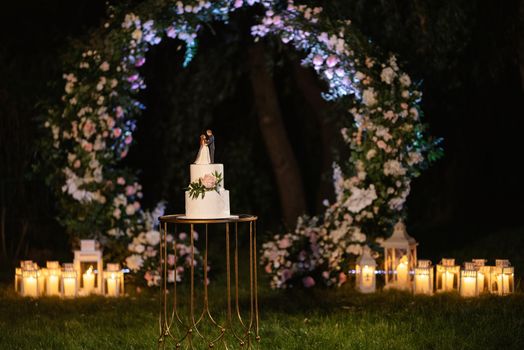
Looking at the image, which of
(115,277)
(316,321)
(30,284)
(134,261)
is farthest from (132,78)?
(316,321)

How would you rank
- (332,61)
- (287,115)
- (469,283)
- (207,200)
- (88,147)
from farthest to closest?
(287,115), (88,147), (332,61), (469,283), (207,200)

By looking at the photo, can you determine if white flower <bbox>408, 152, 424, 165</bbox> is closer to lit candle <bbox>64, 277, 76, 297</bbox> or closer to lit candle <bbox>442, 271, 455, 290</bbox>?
lit candle <bbox>442, 271, 455, 290</bbox>

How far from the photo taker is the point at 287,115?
13578 mm

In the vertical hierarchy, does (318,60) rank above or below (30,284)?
above

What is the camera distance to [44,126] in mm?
8812

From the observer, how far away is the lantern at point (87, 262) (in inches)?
318

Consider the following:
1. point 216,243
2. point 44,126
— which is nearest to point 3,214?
point 44,126

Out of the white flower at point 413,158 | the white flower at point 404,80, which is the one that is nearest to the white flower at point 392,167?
the white flower at point 413,158

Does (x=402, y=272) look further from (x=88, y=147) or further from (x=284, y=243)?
(x=88, y=147)

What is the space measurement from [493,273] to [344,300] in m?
1.25

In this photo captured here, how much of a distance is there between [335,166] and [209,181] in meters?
3.02

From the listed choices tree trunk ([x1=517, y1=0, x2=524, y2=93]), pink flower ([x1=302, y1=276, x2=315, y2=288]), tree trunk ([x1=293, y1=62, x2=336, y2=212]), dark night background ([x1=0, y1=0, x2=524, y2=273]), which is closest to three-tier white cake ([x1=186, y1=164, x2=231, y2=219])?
pink flower ([x1=302, y1=276, x2=315, y2=288])

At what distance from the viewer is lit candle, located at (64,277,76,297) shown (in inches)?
314

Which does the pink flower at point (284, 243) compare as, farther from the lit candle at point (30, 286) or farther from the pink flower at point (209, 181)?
the pink flower at point (209, 181)
